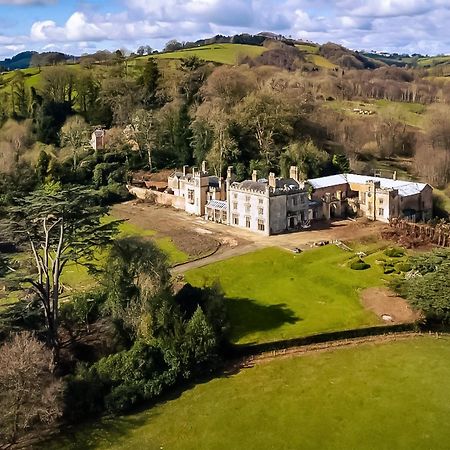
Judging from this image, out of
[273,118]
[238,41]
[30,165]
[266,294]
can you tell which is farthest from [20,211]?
[238,41]

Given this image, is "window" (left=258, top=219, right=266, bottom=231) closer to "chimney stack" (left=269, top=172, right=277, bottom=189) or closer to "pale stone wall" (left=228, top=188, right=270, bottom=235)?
"pale stone wall" (left=228, top=188, right=270, bottom=235)

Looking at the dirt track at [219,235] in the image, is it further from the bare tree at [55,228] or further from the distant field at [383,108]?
the distant field at [383,108]

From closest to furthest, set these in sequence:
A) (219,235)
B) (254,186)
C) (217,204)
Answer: (219,235), (254,186), (217,204)

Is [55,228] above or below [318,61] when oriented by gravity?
below

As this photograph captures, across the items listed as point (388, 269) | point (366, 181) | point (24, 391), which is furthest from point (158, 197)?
point (24, 391)

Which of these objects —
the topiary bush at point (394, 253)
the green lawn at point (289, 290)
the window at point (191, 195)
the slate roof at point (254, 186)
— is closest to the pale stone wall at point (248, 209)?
the slate roof at point (254, 186)

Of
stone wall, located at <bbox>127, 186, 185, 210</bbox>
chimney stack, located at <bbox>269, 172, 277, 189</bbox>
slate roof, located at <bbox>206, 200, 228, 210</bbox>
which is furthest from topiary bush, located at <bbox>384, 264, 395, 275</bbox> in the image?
stone wall, located at <bbox>127, 186, 185, 210</bbox>

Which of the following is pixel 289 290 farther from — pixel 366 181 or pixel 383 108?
pixel 383 108
